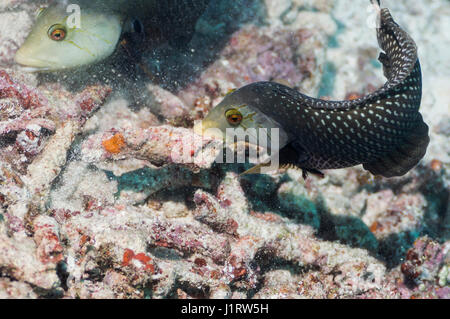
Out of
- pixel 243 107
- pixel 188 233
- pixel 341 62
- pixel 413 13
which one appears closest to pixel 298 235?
pixel 188 233

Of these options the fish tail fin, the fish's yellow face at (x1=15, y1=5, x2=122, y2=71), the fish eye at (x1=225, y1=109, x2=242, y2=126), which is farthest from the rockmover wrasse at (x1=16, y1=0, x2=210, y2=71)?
the fish tail fin

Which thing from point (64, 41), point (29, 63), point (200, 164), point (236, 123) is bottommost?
point (200, 164)

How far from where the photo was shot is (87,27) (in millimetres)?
4691

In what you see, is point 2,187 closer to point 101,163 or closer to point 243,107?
point 101,163

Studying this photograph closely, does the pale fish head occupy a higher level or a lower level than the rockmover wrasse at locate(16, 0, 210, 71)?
lower

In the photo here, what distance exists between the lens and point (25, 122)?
391cm

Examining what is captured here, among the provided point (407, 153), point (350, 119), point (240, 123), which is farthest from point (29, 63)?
point (407, 153)

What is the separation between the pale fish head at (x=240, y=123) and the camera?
14.0ft

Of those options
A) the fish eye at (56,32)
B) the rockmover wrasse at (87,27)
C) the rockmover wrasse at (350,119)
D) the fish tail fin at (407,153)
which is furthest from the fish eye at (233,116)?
the fish eye at (56,32)

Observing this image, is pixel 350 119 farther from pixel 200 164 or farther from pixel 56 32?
pixel 56 32

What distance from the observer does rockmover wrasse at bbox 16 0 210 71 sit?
14.6 ft

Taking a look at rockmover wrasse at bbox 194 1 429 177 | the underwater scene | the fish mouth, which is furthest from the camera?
the fish mouth

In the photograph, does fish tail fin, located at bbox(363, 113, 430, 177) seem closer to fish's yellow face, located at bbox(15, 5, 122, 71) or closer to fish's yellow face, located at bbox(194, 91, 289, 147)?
fish's yellow face, located at bbox(194, 91, 289, 147)

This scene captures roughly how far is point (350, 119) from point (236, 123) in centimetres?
135
